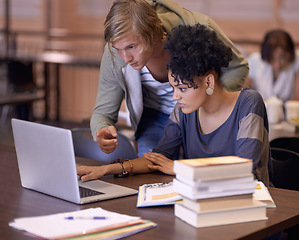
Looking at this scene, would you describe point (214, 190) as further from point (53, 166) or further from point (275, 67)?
point (275, 67)

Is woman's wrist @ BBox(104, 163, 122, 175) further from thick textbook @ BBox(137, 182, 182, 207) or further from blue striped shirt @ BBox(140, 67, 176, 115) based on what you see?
blue striped shirt @ BBox(140, 67, 176, 115)

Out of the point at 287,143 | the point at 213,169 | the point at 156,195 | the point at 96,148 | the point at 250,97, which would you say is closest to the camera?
the point at 213,169

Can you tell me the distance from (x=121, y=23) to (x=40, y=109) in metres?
5.97

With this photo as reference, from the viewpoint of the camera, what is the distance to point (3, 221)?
1.30 meters

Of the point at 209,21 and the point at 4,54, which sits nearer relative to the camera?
the point at 209,21

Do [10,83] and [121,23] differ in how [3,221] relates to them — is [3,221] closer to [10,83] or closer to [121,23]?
[121,23]

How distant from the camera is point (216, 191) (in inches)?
48.2

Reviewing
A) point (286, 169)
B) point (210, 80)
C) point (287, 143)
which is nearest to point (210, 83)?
point (210, 80)

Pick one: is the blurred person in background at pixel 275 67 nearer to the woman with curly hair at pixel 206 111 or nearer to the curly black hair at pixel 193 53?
the woman with curly hair at pixel 206 111

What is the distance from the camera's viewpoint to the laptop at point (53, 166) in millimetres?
1410

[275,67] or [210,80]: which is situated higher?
[210,80]

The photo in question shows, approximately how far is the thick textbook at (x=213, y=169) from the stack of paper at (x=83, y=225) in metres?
0.17

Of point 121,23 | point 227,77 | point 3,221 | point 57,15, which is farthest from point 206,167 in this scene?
point 57,15

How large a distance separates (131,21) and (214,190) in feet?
2.83
